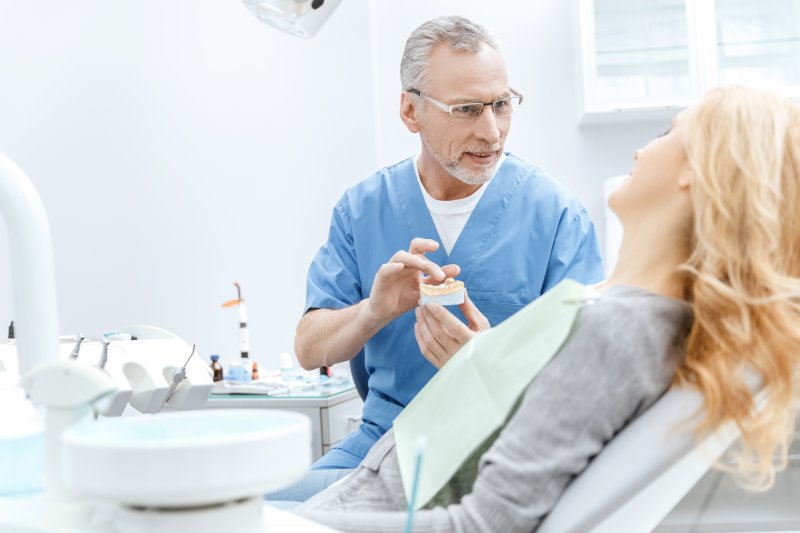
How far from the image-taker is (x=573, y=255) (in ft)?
6.52

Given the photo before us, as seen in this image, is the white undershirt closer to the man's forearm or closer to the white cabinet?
the man's forearm

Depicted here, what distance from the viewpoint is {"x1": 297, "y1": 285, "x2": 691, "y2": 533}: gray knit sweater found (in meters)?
1.10

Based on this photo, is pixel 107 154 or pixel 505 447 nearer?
pixel 505 447

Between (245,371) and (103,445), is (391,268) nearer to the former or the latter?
(103,445)

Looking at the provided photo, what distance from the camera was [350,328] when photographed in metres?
1.88

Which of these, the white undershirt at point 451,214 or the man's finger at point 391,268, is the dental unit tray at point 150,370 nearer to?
the man's finger at point 391,268

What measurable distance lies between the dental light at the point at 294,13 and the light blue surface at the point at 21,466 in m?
1.93

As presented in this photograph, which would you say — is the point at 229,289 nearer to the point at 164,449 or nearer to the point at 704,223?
the point at 704,223

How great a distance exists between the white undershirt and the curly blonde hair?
84 cm

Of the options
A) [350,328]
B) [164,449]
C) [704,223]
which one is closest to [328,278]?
[350,328]

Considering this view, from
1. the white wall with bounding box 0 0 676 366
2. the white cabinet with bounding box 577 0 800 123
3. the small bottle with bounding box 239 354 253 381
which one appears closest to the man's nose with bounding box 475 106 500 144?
the small bottle with bounding box 239 354 253 381

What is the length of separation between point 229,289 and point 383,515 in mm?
2786

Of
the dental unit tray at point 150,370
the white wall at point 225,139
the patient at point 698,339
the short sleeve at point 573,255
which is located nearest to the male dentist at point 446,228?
the short sleeve at point 573,255

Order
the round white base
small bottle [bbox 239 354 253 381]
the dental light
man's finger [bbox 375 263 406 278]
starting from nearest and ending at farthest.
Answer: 1. the round white base
2. man's finger [bbox 375 263 406 278]
3. the dental light
4. small bottle [bbox 239 354 253 381]
